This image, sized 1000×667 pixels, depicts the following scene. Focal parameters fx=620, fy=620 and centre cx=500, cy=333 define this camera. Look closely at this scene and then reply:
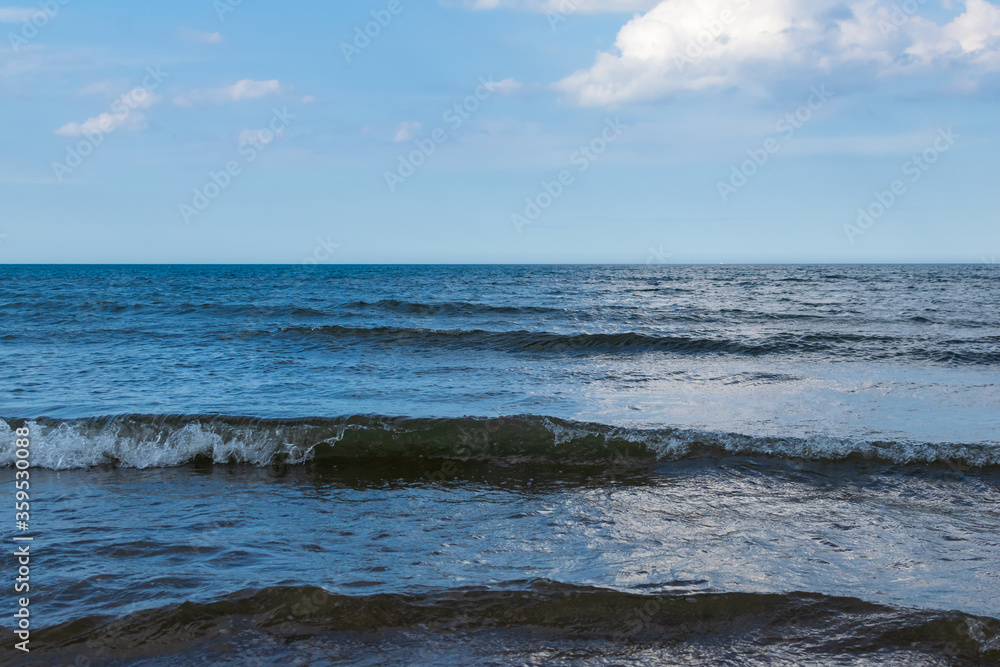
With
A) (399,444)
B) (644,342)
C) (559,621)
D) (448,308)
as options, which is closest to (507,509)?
(559,621)

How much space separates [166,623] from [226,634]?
1.37 ft

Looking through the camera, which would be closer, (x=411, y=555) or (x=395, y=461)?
(x=411, y=555)

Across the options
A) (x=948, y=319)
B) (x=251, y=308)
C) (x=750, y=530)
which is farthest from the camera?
(x=251, y=308)

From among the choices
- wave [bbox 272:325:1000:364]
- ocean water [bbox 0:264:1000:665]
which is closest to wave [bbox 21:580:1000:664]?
ocean water [bbox 0:264:1000:665]

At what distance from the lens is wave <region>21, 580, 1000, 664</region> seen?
3.73m

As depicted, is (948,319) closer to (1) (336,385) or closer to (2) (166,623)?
(1) (336,385)

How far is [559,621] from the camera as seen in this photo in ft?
13.1

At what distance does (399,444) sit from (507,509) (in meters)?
2.80

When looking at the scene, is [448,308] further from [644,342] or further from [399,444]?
[399,444]

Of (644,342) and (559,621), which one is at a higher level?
(644,342)

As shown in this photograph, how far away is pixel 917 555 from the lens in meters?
4.90

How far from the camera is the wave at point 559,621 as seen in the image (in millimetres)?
3732

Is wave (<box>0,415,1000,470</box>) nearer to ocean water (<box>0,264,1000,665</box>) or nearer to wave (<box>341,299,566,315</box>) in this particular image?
ocean water (<box>0,264,1000,665</box>)

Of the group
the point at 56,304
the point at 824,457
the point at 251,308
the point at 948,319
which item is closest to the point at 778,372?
the point at 824,457
